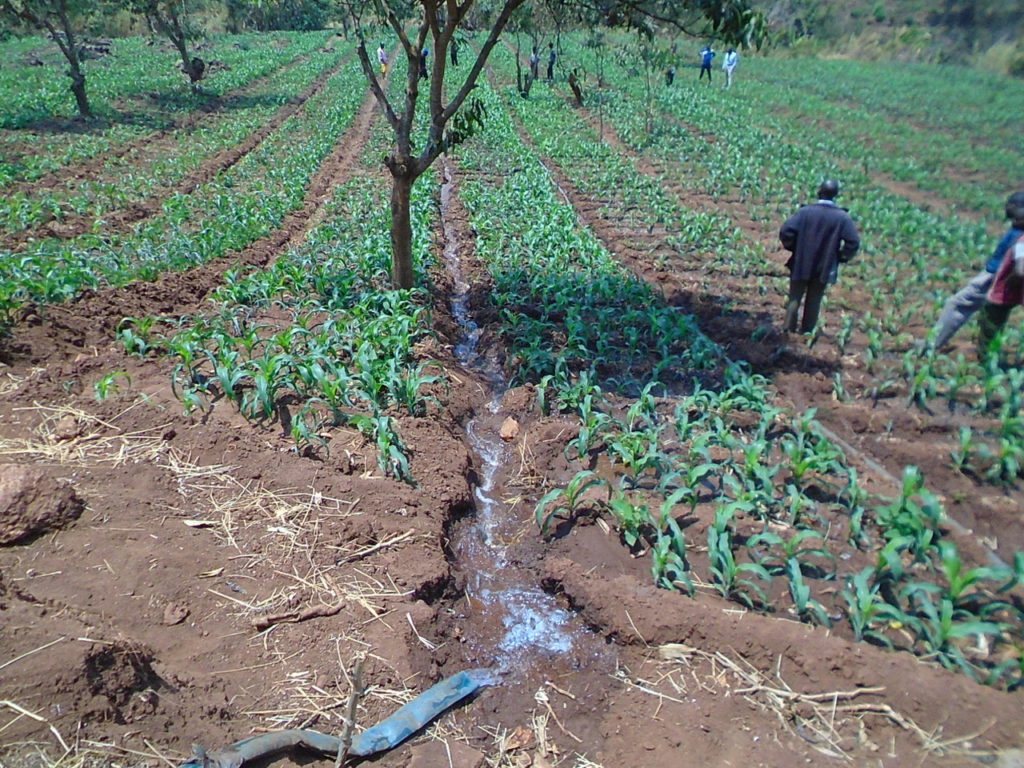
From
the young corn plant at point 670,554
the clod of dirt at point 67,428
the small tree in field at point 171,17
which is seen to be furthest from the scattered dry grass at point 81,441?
the small tree in field at point 171,17

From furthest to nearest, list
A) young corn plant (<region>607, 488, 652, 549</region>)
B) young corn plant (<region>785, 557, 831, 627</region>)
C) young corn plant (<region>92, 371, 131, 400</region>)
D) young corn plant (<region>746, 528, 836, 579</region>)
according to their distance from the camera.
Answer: young corn plant (<region>92, 371, 131, 400</region>)
young corn plant (<region>607, 488, 652, 549</region>)
young corn plant (<region>746, 528, 836, 579</region>)
young corn plant (<region>785, 557, 831, 627</region>)

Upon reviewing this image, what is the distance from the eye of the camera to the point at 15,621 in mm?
2873

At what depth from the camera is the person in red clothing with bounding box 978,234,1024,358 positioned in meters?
5.57

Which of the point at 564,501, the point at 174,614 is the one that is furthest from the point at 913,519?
the point at 174,614

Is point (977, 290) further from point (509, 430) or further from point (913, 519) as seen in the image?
point (509, 430)

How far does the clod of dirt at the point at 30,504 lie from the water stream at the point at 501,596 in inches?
87.8

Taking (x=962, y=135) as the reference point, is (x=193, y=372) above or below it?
below

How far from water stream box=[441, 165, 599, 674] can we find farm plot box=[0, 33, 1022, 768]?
0.05m

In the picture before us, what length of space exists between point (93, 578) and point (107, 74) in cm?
2819

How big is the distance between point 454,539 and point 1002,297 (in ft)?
16.3

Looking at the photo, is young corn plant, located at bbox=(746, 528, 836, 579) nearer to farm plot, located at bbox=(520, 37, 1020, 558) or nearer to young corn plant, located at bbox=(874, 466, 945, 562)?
young corn plant, located at bbox=(874, 466, 945, 562)

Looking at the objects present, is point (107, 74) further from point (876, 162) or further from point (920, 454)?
point (920, 454)

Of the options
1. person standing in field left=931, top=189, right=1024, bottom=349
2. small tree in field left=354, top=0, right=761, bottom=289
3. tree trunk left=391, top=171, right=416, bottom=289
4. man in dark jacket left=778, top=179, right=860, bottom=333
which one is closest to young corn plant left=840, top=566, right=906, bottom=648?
person standing in field left=931, top=189, right=1024, bottom=349

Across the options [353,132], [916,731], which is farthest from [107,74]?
[916,731]
